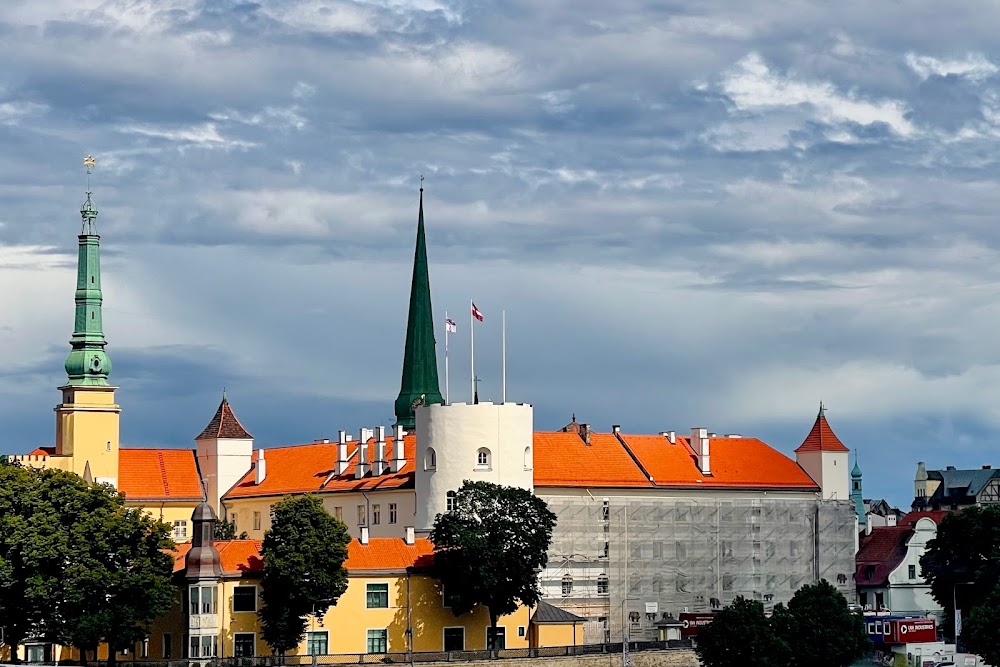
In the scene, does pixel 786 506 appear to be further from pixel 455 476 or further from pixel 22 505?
pixel 22 505

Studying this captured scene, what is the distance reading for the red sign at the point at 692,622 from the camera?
11218 cm

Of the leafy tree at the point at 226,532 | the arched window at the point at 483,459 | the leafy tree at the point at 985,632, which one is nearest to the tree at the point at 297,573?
the arched window at the point at 483,459

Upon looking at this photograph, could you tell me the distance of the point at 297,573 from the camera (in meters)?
97.3

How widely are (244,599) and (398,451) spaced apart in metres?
21.9

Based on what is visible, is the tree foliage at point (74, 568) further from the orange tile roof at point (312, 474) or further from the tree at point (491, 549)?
the orange tile roof at point (312, 474)

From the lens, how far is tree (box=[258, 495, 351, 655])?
97688 mm

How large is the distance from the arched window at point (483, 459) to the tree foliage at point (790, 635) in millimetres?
17628

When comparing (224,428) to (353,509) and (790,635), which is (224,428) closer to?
(353,509)

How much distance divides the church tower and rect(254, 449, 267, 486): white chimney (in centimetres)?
918

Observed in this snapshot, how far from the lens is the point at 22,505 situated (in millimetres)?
96812

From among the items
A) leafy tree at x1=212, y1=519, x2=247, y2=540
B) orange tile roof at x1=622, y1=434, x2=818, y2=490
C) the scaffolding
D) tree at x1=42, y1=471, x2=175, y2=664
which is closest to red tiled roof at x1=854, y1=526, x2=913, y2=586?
the scaffolding

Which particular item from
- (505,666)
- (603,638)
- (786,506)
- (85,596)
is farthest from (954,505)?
(85,596)

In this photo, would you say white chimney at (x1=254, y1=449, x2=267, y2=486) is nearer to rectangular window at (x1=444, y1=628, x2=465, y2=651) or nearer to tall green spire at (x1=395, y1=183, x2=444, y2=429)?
tall green spire at (x1=395, y1=183, x2=444, y2=429)

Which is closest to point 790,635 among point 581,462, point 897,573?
point 581,462
